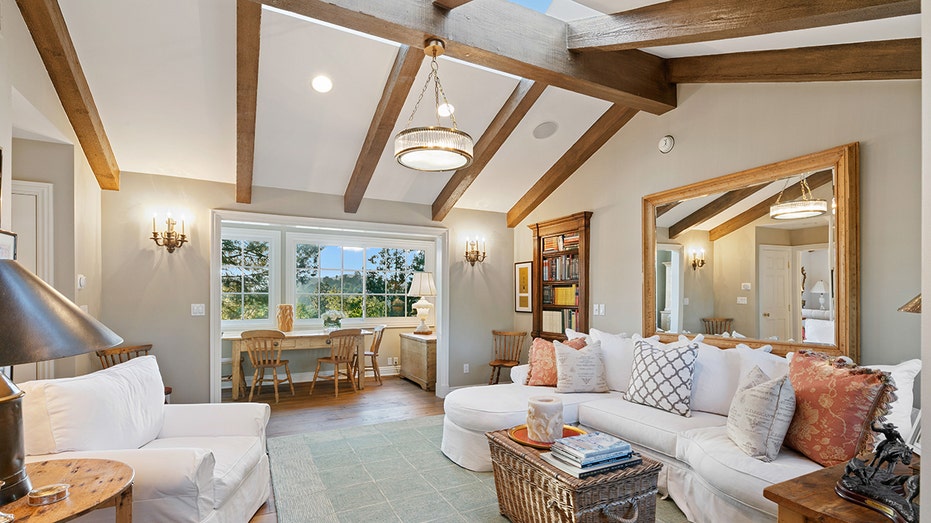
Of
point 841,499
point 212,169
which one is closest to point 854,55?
point 841,499

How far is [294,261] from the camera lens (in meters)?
6.43

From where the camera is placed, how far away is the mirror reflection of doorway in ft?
12.8

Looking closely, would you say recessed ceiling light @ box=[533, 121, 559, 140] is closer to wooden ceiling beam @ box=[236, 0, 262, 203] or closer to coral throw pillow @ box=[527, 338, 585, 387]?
coral throw pillow @ box=[527, 338, 585, 387]

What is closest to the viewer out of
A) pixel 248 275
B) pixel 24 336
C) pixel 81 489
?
pixel 24 336

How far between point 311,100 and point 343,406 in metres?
3.14

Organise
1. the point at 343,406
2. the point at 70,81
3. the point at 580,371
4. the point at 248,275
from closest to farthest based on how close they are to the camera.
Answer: the point at 70,81, the point at 580,371, the point at 343,406, the point at 248,275

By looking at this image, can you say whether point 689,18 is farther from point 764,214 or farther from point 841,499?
point 841,499

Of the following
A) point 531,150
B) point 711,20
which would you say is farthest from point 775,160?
point 531,150

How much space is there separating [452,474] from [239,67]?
121 inches

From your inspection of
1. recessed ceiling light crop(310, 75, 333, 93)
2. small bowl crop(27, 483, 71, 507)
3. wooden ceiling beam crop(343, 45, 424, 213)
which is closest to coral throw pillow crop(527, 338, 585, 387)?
wooden ceiling beam crop(343, 45, 424, 213)

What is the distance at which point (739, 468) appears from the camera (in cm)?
220

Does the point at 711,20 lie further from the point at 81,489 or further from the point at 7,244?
the point at 7,244

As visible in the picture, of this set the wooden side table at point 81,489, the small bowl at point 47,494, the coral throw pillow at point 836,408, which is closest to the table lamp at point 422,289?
the coral throw pillow at point 836,408

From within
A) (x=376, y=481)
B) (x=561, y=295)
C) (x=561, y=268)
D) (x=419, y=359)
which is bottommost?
(x=376, y=481)
